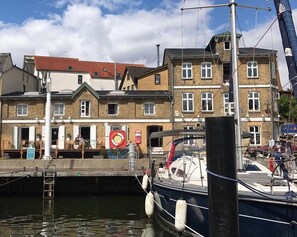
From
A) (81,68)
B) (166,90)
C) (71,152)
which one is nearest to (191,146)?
(71,152)

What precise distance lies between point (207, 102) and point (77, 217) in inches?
877

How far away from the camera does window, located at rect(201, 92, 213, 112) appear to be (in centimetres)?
3528

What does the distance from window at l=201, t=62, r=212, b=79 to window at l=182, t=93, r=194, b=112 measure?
7.16 feet

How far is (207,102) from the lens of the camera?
3544 cm

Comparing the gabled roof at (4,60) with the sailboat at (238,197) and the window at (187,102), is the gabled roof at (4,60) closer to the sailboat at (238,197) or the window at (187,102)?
the window at (187,102)

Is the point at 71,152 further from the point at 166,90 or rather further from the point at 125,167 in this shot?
the point at 166,90

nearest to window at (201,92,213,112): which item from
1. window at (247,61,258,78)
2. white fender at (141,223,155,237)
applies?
window at (247,61,258,78)

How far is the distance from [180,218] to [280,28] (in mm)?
Result: 5847

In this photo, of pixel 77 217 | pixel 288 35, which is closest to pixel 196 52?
pixel 77 217

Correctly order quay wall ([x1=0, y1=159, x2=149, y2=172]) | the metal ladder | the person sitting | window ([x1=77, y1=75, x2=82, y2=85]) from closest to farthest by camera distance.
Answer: the metal ladder → quay wall ([x1=0, y1=159, x2=149, y2=172]) → the person sitting → window ([x1=77, y1=75, x2=82, y2=85])

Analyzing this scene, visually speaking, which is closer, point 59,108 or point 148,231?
point 148,231

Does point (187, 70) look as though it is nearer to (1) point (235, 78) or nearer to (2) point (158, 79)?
(2) point (158, 79)

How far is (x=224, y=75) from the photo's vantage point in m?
36.6

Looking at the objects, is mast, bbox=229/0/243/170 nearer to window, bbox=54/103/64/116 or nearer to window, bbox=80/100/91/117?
window, bbox=80/100/91/117
